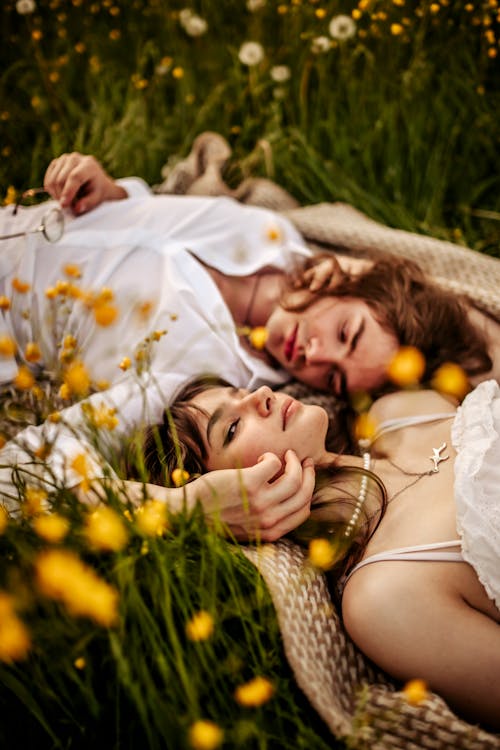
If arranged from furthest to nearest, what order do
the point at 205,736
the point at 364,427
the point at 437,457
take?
the point at 364,427
the point at 437,457
the point at 205,736

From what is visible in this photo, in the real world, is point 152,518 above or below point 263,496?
above

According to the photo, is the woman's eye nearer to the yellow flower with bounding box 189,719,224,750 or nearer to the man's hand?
the man's hand

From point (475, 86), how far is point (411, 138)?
332 millimetres

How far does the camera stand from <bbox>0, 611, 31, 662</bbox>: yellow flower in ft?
3.02

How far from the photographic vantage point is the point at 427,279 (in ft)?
7.39

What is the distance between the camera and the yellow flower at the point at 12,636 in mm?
919

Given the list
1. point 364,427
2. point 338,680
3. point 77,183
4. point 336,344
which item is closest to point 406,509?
point 364,427

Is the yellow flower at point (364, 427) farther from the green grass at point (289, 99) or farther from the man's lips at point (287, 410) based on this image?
the green grass at point (289, 99)

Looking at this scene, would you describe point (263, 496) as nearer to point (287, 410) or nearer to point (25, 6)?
point (287, 410)

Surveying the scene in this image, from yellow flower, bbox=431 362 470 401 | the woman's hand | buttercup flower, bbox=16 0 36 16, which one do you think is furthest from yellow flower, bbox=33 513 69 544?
buttercup flower, bbox=16 0 36 16

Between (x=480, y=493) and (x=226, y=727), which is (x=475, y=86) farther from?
(x=226, y=727)

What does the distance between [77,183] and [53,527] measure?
135 centimetres

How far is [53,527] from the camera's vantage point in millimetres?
1005

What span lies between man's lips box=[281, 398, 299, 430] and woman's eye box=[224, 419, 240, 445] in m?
0.11
